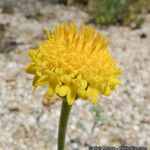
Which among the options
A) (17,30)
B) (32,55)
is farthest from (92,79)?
(17,30)

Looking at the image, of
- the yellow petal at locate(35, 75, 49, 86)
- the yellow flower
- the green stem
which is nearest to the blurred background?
the green stem

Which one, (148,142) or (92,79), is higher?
(92,79)

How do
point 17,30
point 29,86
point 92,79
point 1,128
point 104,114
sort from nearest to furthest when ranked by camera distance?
1. point 92,79
2. point 1,128
3. point 104,114
4. point 29,86
5. point 17,30

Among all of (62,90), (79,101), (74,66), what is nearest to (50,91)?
(62,90)

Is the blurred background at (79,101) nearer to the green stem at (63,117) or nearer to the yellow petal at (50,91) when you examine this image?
the green stem at (63,117)

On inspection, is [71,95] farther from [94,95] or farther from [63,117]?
[63,117]

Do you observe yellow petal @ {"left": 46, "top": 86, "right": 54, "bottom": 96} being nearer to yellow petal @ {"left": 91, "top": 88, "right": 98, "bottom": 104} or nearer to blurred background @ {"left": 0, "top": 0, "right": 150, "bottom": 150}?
yellow petal @ {"left": 91, "top": 88, "right": 98, "bottom": 104}

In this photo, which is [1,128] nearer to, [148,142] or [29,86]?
[29,86]
